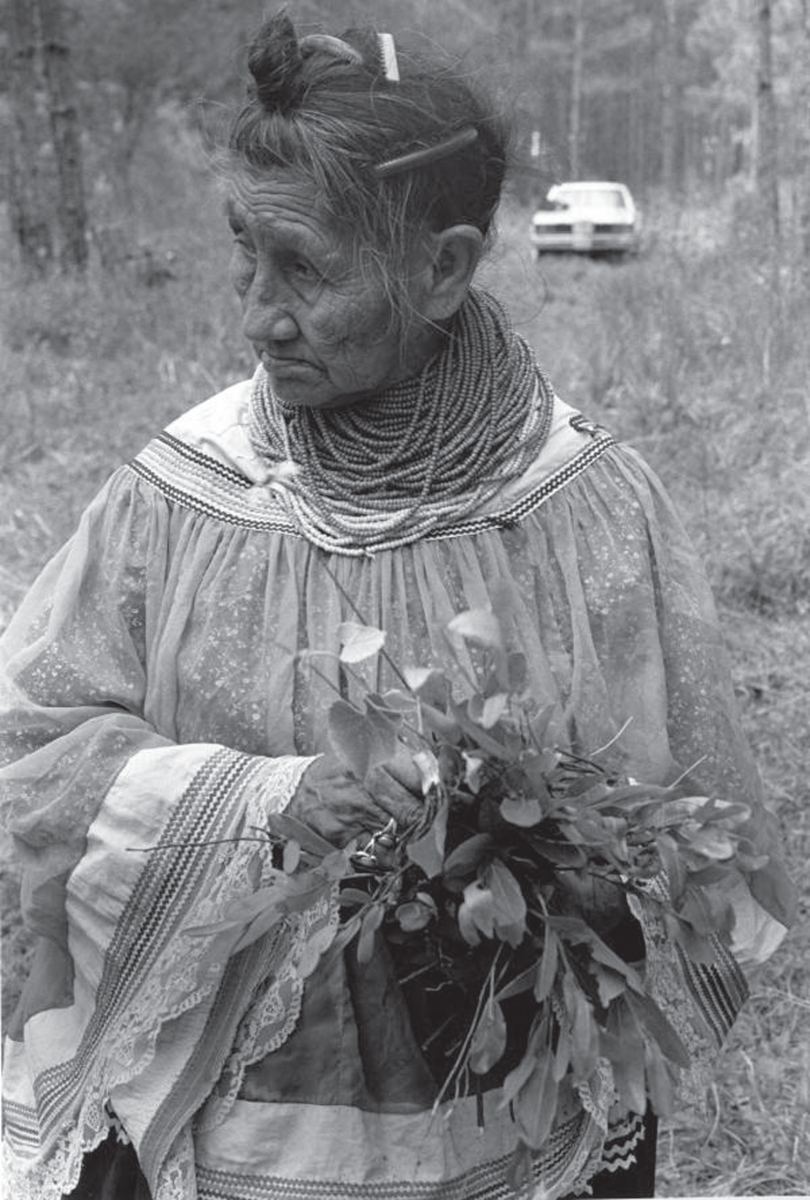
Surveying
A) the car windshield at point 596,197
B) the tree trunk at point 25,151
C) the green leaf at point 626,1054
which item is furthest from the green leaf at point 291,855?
the tree trunk at point 25,151

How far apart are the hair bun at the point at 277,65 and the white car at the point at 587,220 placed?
2.24 ft

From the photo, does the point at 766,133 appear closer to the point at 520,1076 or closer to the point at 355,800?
the point at 355,800

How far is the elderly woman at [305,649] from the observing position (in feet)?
5.09

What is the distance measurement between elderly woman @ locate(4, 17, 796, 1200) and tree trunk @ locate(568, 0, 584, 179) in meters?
1.07

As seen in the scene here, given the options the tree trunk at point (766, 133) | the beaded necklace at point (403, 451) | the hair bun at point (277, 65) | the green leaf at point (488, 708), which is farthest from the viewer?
the tree trunk at point (766, 133)

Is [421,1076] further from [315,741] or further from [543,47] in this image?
[543,47]

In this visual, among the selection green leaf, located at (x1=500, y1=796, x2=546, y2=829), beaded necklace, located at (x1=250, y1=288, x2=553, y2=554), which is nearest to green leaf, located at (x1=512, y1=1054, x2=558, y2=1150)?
green leaf, located at (x1=500, y1=796, x2=546, y2=829)

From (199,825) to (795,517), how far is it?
2123 millimetres

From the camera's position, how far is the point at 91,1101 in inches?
62.2

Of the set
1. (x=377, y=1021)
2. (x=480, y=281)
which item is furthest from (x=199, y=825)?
(x=480, y=281)

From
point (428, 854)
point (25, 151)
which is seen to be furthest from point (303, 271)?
point (25, 151)

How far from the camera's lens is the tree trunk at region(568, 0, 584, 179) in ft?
8.73

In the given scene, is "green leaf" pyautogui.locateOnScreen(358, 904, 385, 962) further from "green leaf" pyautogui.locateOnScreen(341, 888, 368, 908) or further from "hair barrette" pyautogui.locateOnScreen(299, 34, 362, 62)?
"hair barrette" pyautogui.locateOnScreen(299, 34, 362, 62)

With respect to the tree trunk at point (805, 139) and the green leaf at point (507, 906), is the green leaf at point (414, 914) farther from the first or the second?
the tree trunk at point (805, 139)
